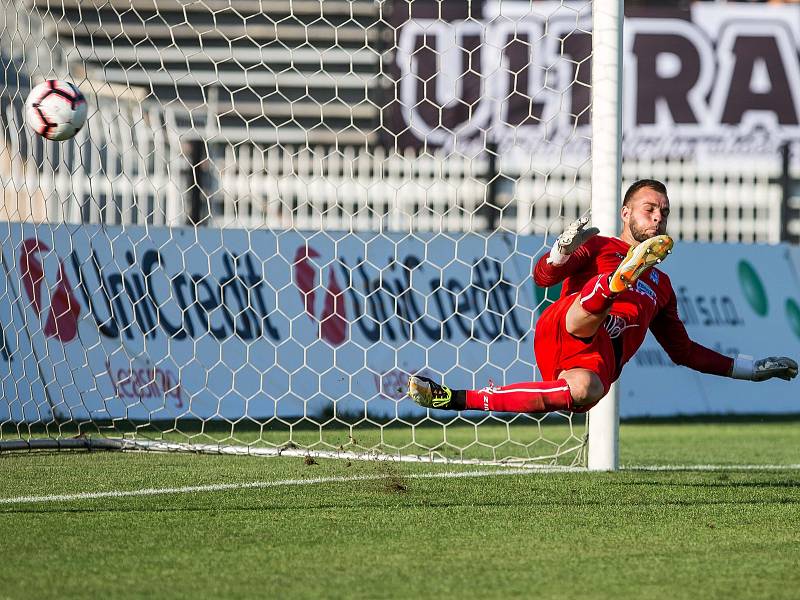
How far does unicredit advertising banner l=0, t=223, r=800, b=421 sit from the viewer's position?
932 centimetres

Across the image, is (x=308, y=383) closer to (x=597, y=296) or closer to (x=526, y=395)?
(x=526, y=395)

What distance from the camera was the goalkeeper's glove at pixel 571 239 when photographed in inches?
219

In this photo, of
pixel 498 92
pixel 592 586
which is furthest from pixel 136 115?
pixel 498 92

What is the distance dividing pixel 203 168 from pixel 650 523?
7.17 meters

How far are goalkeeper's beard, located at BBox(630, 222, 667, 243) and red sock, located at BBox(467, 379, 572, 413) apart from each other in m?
0.86

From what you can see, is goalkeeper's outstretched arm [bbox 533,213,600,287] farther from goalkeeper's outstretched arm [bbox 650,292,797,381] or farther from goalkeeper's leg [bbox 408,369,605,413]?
goalkeeper's outstretched arm [bbox 650,292,797,381]

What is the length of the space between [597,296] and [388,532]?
1.42 metres

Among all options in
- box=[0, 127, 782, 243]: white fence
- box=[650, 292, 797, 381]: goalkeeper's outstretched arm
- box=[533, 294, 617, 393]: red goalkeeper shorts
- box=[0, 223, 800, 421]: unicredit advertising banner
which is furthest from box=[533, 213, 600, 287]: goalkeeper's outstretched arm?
box=[0, 223, 800, 421]: unicredit advertising banner

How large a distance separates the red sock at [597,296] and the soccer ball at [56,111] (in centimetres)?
324

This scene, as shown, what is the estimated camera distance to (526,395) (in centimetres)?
579

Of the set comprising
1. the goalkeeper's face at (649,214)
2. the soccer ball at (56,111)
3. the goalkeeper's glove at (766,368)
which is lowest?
the goalkeeper's glove at (766,368)

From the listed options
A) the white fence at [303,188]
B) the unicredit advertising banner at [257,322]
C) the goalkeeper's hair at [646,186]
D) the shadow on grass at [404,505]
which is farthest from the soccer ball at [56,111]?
the goalkeeper's hair at [646,186]

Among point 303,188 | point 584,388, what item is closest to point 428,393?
point 584,388

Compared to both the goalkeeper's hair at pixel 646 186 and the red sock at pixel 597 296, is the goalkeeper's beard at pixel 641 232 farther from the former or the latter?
the red sock at pixel 597 296
